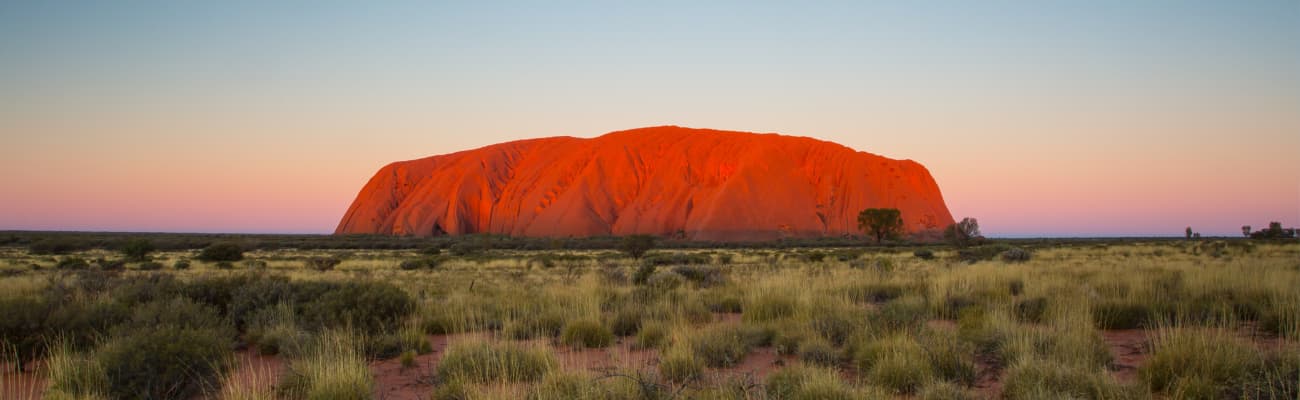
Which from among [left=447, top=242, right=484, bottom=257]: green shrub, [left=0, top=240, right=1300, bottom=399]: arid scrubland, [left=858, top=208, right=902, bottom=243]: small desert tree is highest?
[left=858, top=208, right=902, bottom=243]: small desert tree

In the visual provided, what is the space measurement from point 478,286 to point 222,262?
20.7 m

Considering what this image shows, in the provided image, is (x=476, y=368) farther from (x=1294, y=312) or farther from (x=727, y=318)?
(x=1294, y=312)

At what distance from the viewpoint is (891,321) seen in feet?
23.2

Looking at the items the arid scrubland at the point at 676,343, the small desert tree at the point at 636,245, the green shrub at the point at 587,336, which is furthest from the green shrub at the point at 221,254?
the green shrub at the point at 587,336

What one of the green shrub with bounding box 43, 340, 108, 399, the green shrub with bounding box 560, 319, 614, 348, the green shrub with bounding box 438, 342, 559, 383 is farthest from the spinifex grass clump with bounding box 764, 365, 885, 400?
the green shrub with bounding box 43, 340, 108, 399

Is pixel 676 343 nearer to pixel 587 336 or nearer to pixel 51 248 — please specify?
pixel 587 336

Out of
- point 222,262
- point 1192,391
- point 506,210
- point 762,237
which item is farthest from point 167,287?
point 506,210

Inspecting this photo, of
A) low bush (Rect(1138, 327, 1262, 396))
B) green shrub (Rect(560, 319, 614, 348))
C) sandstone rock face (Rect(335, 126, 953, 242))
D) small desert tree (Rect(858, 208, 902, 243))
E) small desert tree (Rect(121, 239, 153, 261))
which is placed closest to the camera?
low bush (Rect(1138, 327, 1262, 396))

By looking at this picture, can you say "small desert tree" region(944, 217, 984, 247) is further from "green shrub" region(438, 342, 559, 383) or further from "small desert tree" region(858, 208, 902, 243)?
"green shrub" region(438, 342, 559, 383)

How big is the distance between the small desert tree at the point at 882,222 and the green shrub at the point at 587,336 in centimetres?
5611

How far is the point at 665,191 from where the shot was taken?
7981 centimetres

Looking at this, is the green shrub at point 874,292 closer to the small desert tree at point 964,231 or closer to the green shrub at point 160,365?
the green shrub at point 160,365

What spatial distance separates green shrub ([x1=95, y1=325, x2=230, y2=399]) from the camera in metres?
5.05

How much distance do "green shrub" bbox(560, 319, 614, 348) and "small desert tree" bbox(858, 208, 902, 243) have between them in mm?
56108
